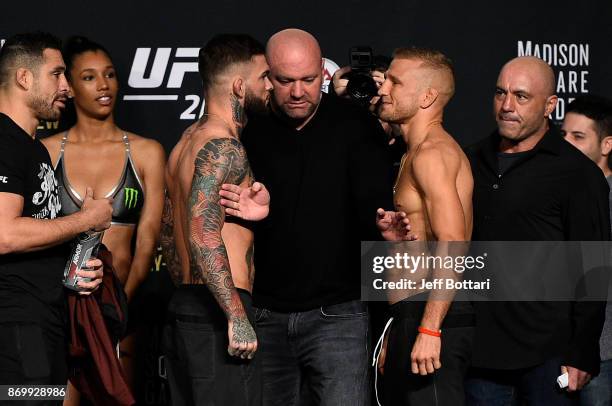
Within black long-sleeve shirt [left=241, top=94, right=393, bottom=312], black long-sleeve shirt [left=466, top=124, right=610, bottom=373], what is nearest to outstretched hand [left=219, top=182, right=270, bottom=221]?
black long-sleeve shirt [left=241, top=94, right=393, bottom=312]

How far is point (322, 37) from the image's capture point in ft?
14.3

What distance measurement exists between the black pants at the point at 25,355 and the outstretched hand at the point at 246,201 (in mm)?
658

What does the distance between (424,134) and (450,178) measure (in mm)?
239

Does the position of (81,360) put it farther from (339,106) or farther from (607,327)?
(607,327)

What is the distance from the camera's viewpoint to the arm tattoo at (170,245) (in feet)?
10.2

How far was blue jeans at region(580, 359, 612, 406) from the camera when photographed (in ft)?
11.6

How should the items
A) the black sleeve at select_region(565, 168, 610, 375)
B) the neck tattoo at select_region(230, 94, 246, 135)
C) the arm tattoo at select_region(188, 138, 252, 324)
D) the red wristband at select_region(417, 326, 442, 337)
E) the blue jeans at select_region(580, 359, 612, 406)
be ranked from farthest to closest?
the blue jeans at select_region(580, 359, 612, 406), the black sleeve at select_region(565, 168, 610, 375), the neck tattoo at select_region(230, 94, 246, 135), the red wristband at select_region(417, 326, 442, 337), the arm tattoo at select_region(188, 138, 252, 324)

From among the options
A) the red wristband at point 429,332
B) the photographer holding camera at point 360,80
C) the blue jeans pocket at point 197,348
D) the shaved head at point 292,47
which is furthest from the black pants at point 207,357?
the photographer holding camera at point 360,80

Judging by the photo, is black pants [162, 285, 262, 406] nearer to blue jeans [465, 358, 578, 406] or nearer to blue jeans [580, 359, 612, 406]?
blue jeans [465, 358, 578, 406]

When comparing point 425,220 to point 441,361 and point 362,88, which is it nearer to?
point 441,361

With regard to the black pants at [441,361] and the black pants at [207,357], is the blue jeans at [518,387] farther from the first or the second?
the black pants at [207,357]

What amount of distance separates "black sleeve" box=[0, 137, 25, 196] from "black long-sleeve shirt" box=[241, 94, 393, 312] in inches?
28.6

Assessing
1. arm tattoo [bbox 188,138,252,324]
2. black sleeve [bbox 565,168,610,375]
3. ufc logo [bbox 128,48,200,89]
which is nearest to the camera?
arm tattoo [bbox 188,138,252,324]

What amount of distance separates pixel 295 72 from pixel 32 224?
0.90 m
